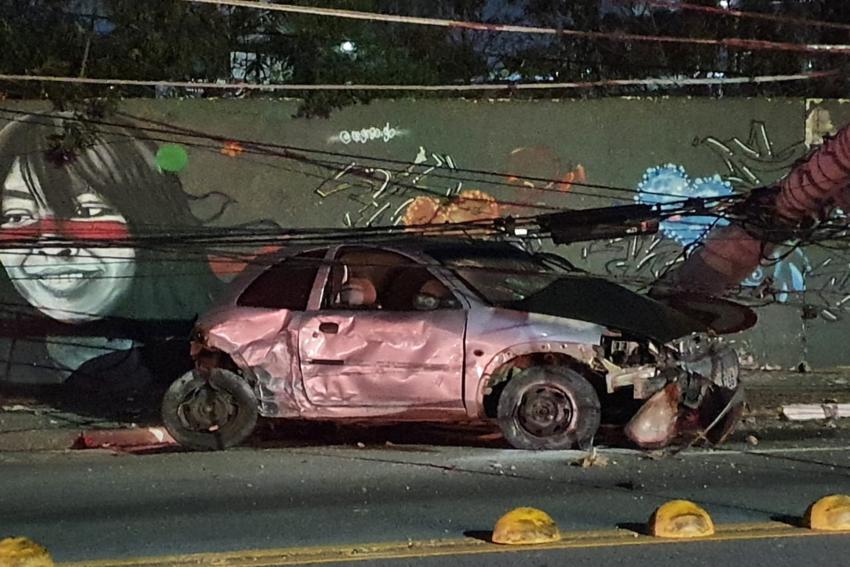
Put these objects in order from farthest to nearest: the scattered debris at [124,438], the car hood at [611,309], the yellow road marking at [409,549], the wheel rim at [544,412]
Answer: the scattered debris at [124,438] → the wheel rim at [544,412] → the car hood at [611,309] → the yellow road marking at [409,549]

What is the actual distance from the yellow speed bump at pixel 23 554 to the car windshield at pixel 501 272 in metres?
4.56

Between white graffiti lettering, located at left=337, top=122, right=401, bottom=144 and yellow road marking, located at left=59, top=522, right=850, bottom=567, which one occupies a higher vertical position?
white graffiti lettering, located at left=337, top=122, right=401, bottom=144

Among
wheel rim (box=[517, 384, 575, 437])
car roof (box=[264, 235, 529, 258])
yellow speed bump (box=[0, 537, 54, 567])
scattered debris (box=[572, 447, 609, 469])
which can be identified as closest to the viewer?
yellow speed bump (box=[0, 537, 54, 567])

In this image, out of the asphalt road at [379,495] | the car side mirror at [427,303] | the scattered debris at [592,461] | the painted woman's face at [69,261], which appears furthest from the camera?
the painted woman's face at [69,261]

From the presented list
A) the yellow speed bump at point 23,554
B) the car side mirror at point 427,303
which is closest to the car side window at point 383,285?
the car side mirror at point 427,303

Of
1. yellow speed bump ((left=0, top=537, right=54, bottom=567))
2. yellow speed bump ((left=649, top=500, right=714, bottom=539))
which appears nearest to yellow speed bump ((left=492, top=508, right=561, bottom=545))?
yellow speed bump ((left=649, top=500, right=714, bottom=539))

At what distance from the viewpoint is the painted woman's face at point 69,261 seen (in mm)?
13445

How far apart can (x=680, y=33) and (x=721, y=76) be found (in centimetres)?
113

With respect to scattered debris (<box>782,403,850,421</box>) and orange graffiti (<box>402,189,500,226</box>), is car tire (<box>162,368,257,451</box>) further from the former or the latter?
scattered debris (<box>782,403,850,421</box>)

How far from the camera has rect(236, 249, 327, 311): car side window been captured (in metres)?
9.88

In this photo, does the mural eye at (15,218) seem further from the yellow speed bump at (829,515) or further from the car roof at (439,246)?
the yellow speed bump at (829,515)

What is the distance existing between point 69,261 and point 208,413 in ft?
14.4

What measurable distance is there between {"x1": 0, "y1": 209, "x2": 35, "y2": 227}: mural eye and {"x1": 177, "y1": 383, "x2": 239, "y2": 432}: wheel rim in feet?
15.1

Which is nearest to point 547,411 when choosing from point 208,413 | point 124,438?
point 208,413
